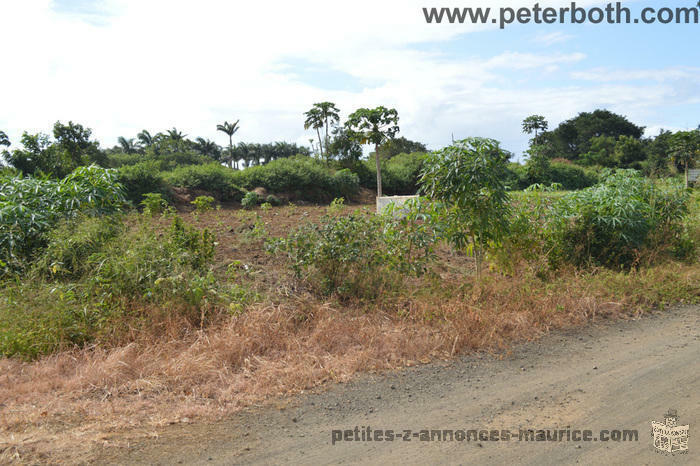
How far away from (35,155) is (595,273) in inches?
851

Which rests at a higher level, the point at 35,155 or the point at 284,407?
the point at 35,155

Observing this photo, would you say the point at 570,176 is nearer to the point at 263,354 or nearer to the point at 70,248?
the point at 263,354

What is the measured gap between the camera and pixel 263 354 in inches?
164

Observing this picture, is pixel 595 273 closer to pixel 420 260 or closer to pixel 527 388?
pixel 420 260

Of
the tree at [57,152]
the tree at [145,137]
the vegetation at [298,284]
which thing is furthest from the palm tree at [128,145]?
the vegetation at [298,284]

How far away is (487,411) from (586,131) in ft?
204

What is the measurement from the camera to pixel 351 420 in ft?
10.3

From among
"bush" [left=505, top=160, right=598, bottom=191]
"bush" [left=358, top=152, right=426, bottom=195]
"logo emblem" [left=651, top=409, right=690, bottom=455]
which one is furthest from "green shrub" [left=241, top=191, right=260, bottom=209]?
"bush" [left=505, top=160, right=598, bottom=191]

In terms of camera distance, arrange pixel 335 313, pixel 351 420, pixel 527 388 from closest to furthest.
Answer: pixel 351 420 → pixel 527 388 → pixel 335 313

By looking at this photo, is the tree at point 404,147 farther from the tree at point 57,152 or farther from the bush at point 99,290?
the bush at point 99,290

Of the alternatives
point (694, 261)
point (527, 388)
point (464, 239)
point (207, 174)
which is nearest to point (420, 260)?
point (464, 239)

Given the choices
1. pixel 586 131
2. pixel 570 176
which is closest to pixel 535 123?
pixel 570 176

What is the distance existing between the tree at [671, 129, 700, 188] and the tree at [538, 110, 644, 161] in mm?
28932

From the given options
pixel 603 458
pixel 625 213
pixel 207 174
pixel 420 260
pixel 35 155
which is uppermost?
pixel 35 155
